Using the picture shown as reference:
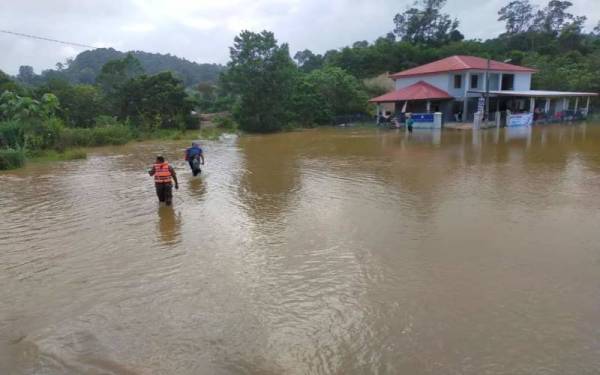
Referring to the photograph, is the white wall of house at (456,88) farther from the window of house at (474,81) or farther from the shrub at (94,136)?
the shrub at (94,136)

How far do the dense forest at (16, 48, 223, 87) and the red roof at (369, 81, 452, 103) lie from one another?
43.1m

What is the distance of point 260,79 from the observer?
3747 cm

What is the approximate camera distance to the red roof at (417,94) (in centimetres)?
3766

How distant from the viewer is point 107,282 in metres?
6.62

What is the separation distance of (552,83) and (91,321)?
171ft

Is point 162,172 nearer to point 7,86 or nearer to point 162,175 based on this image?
point 162,175

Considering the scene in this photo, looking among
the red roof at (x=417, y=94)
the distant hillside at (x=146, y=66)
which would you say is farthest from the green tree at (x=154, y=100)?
the distant hillside at (x=146, y=66)

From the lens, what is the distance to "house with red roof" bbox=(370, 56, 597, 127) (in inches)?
1486

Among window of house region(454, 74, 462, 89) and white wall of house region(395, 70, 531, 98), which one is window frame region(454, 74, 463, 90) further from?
white wall of house region(395, 70, 531, 98)

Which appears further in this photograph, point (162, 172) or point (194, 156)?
point (194, 156)

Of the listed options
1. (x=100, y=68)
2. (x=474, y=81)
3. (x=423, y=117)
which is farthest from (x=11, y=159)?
(x=100, y=68)

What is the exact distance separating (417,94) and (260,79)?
42.6 ft

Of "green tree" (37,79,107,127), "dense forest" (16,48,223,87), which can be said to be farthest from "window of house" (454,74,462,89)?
"dense forest" (16,48,223,87)

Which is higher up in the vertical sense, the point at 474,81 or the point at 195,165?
the point at 474,81
